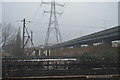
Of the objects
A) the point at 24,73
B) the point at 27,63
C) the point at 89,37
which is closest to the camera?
the point at 24,73

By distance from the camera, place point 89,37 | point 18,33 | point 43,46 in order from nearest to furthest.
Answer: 1. point 43,46
2. point 18,33
3. point 89,37

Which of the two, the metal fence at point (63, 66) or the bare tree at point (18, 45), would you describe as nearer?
the metal fence at point (63, 66)

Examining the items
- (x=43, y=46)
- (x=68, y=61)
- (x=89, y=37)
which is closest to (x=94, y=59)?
(x=68, y=61)

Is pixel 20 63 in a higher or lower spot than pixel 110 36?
lower

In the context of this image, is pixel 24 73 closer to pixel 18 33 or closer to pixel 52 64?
pixel 52 64

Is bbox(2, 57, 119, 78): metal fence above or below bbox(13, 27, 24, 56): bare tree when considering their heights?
below

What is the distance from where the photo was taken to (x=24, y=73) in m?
4.23

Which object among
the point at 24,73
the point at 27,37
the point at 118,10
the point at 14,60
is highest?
the point at 118,10

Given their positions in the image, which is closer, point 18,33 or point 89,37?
point 18,33

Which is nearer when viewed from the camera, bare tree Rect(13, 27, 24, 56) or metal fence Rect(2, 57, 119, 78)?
metal fence Rect(2, 57, 119, 78)

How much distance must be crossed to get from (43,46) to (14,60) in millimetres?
1188

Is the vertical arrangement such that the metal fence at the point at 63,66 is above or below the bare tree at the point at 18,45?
below

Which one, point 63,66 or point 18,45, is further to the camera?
point 18,45

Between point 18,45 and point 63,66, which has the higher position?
point 18,45
